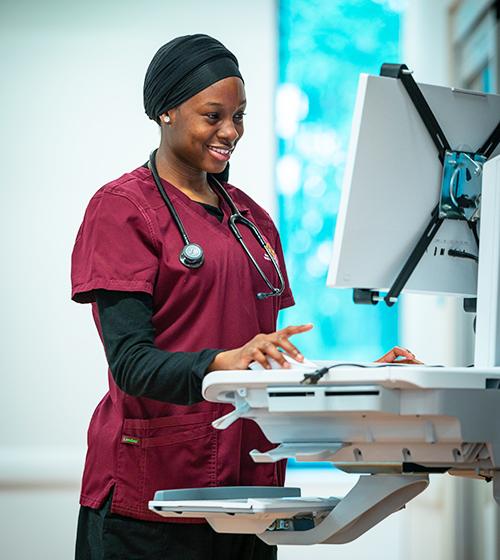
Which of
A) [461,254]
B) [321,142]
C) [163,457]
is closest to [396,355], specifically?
[461,254]

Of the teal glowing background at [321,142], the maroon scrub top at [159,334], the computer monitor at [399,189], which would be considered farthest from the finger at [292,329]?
the teal glowing background at [321,142]

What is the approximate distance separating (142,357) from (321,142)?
7.85ft

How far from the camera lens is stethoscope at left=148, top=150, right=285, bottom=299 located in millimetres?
1579

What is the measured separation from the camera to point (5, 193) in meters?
3.40

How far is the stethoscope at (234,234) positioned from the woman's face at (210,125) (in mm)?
75

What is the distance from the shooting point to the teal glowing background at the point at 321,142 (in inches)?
145

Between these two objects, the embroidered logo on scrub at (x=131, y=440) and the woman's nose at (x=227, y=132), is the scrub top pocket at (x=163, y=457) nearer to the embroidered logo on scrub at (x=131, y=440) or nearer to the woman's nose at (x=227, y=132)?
the embroidered logo on scrub at (x=131, y=440)

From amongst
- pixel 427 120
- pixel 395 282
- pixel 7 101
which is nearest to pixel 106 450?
pixel 395 282

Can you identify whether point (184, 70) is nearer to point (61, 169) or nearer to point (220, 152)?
point (220, 152)

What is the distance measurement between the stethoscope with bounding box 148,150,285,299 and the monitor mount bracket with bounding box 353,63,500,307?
10.2 inches

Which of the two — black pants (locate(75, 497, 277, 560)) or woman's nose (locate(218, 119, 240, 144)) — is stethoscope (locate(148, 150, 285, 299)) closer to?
woman's nose (locate(218, 119, 240, 144))

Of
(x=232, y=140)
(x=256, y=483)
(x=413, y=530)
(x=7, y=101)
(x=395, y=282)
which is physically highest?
(x=7, y=101)

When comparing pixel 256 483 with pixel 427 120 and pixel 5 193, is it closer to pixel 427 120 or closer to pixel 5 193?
pixel 427 120

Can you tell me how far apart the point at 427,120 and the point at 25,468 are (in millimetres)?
2219
